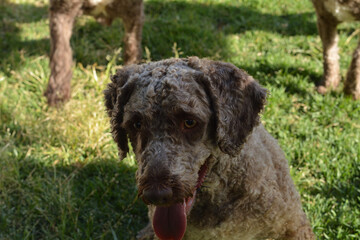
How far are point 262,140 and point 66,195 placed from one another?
175 cm

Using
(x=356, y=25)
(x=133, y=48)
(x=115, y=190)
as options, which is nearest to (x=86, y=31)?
(x=133, y=48)

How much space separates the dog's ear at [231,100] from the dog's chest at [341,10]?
7.75ft

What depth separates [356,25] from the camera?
19.3 feet

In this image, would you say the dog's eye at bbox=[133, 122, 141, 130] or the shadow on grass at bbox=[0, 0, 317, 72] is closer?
the dog's eye at bbox=[133, 122, 141, 130]

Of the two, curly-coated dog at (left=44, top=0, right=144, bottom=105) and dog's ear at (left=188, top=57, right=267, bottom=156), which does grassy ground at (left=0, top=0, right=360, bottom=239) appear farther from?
dog's ear at (left=188, top=57, right=267, bottom=156)

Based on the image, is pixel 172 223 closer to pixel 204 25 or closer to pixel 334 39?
pixel 334 39

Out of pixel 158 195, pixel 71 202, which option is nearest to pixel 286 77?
pixel 71 202

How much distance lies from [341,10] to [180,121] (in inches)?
113

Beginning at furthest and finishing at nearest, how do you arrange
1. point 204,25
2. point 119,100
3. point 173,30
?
1. point 204,25
2. point 173,30
3. point 119,100

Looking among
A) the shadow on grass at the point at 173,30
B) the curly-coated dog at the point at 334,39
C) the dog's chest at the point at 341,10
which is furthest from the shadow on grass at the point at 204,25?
the dog's chest at the point at 341,10

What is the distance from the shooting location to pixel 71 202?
355 centimetres

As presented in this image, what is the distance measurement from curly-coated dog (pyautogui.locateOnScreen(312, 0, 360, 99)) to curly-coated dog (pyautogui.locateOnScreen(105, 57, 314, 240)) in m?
2.22

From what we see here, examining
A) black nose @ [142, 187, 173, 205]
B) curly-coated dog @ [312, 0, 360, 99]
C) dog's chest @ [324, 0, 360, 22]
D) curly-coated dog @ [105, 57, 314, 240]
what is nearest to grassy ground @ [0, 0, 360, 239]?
curly-coated dog @ [312, 0, 360, 99]

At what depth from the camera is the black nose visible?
2.02 metres
